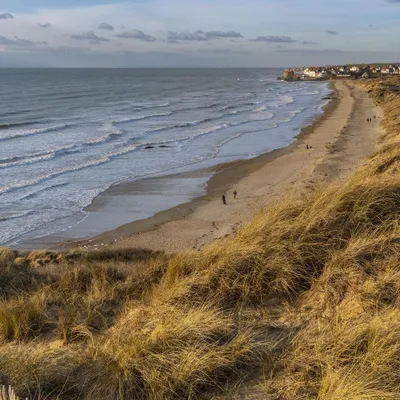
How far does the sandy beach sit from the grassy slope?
3.07 m

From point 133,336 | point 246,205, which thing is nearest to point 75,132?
point 246,205

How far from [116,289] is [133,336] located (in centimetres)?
212

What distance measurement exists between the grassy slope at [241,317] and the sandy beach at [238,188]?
10.1 ft

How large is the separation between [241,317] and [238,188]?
443 inches

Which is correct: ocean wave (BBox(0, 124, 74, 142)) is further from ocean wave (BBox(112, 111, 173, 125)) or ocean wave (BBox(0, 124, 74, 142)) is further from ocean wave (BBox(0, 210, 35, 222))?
ocean wave (BBox(0, 210, 35, 222))

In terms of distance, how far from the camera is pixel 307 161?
20.3 metres

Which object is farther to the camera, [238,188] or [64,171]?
[64,171]

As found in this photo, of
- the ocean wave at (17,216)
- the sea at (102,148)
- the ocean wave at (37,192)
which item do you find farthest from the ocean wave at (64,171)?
the ocean wave at (17,216)

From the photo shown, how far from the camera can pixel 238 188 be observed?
1619cm

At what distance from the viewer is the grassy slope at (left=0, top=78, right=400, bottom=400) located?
3.89 meters

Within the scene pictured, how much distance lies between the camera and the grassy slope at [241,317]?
389 cm

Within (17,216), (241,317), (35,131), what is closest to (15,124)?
(35,131)

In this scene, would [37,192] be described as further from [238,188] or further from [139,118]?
[139,118]

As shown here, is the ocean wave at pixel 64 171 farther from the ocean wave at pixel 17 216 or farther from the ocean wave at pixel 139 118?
the ocean wave at pixel 139 118
